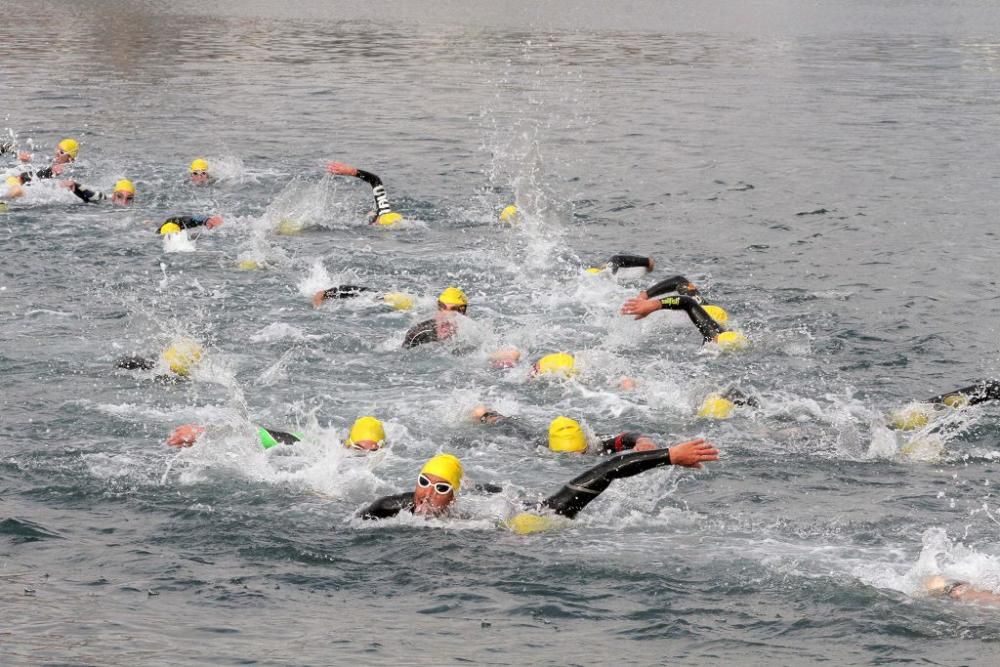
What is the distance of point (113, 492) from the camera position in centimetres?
1259

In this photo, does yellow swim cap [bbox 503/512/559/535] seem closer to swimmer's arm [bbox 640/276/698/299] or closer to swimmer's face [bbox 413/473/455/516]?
swimmer's face [bbox 413/473/455/516]

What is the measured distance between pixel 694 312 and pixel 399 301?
449cm

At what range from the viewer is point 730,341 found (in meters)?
16.9

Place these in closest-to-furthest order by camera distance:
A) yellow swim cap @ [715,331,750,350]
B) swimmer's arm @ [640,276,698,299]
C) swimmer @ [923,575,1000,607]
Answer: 1. swimmer @ [923,575,1000,607]
2. yellow swim cap @ [715,331,750,350]
3. swimmer's arm @ [640,276,698,299]

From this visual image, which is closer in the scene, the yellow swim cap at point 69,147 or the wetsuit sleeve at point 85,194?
the wetsuit sleeve at point 85,194

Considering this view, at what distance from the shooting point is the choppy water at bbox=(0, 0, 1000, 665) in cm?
1014

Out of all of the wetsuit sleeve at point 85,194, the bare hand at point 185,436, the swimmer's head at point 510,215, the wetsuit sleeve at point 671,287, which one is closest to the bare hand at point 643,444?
the wetsuit sleeve at point 671,287

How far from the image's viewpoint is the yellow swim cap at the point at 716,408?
14688 mm

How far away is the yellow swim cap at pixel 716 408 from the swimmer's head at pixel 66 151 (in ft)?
59.0

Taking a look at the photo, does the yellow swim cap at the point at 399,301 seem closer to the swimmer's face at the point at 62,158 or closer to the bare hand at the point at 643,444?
the bare hand at the point at 643,444

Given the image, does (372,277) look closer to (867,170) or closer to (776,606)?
(776,606)

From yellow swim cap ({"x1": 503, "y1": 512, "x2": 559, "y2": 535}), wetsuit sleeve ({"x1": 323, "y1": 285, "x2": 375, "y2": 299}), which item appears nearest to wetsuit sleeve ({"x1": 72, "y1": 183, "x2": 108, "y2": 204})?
wetsuit sleeve ({"x1": 323, "y1": 285, "x2": 375, "y2": 299})

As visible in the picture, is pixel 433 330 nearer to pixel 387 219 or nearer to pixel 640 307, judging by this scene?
pixel 640 307

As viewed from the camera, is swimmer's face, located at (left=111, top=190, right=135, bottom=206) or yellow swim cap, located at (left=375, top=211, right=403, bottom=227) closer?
yellow swim cap, located at (left=375, top=211, right=403, bottom=227)
